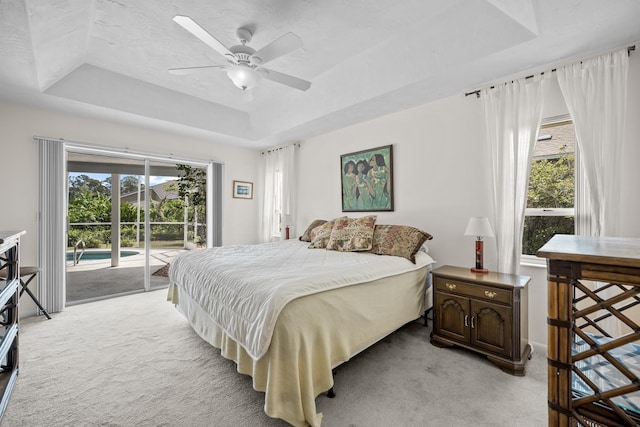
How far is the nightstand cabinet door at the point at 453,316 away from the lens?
231 cm

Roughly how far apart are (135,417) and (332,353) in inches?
47.4

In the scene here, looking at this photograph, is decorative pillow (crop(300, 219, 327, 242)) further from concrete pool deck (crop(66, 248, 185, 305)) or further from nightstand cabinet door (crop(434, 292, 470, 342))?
concrete pool deck (crop(66, 248, 185, 305))

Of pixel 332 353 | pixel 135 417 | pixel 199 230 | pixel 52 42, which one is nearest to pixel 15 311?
pixel 135 417

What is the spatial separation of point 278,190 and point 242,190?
0.72 m

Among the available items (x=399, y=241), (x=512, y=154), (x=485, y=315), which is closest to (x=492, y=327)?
(x=485, y=315)

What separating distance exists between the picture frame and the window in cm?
143

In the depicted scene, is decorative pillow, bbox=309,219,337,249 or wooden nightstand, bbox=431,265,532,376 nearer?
wooden nightstand, bbox=431,265,532,376

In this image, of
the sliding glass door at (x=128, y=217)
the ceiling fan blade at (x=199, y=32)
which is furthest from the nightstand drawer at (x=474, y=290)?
the sliding glass door at (x=128, y=217)

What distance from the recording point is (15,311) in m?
1.97

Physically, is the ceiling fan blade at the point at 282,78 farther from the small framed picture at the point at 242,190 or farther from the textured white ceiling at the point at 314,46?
the small framed picture at the point at 242,190

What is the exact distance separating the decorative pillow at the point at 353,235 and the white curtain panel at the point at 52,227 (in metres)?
3.32

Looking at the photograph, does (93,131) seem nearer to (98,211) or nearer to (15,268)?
(98,211)

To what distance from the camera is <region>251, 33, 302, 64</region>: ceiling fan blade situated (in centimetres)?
193

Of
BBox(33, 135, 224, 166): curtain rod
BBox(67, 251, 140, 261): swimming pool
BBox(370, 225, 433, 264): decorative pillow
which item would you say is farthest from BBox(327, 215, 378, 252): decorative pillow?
BBox(67, 251, 140, 261): swimming pool
